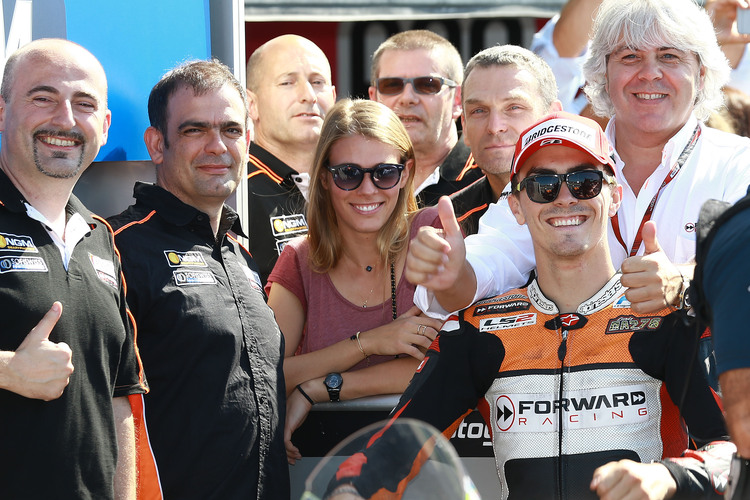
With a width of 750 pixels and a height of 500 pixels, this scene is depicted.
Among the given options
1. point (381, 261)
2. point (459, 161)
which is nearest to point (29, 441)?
point (381, 261)

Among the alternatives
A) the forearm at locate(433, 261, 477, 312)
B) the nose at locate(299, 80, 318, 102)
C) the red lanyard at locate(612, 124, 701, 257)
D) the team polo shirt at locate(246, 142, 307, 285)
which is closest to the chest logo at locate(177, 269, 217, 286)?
the forearm at locate(433, 261, 477, 312)

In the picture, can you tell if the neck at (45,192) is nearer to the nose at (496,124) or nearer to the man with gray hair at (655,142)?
the man with gray hair at (655,142)

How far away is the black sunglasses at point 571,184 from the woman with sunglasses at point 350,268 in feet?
2.39

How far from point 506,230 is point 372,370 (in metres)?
0.68

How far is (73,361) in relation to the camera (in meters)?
2.45

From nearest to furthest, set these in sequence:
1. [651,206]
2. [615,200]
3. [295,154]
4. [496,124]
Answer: [615,200], [651,206], [496,124], [295,154]

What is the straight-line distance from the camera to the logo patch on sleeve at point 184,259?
9.48 ft

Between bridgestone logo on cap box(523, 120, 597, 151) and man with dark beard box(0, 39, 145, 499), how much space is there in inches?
52.3

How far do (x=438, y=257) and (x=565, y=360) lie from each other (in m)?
0.45

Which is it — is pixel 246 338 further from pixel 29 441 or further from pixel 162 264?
pixel 29 441

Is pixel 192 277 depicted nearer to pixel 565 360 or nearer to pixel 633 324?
pixel 565 360

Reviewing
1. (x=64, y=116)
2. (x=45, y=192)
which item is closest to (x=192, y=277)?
(x=45, y=192)

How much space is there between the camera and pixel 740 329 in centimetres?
144

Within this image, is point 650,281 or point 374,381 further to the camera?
point 374,381
